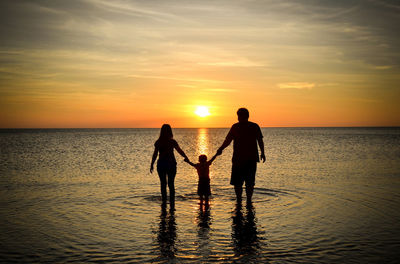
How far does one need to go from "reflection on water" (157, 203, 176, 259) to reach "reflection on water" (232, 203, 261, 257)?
1120 mm

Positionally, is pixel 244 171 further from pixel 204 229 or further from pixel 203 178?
pixel 204 229

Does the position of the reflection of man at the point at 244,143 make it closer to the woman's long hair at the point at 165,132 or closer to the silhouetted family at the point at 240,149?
the silhouetted family at the point at 240,149

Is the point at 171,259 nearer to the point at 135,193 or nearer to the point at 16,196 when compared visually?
the point at 135,193

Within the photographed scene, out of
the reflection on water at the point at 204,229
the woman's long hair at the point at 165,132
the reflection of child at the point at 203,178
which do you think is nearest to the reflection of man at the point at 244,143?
the reflection of child at the point at 203,178

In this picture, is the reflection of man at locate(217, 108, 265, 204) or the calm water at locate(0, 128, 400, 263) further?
the reflection of man at locate(217, 108, 265, 204)

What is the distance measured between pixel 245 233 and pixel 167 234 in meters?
1.57

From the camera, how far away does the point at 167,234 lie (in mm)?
6645

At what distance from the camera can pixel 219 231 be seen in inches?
269

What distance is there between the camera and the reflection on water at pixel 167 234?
5629 millimetres

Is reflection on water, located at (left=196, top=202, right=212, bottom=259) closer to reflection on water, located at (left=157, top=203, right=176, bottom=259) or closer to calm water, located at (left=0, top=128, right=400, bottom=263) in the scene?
calm water, located at (left=0, top=128, right=400, bottom=263)

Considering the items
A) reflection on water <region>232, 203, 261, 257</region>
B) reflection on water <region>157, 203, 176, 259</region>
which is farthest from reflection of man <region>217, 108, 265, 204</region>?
reflection on water <region>157, 203, 176, 259</region>

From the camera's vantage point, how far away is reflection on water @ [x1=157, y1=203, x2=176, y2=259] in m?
5.63

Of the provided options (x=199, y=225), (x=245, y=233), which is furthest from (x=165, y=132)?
(x=245, y=233)

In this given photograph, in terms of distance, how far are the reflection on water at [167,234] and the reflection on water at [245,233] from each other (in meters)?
1.12
